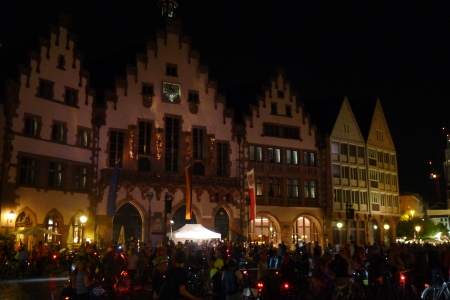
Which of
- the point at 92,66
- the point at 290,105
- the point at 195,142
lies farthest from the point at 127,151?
the point at 290,105

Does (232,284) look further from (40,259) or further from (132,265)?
(40,259)

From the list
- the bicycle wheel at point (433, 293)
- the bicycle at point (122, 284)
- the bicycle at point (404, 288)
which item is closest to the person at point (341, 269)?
the bicycle wheel at point (433, 293)

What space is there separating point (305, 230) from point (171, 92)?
19672 mm

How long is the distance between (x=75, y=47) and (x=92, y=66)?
40.8ft

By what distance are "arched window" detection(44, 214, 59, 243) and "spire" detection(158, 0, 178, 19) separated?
20978 millimetres

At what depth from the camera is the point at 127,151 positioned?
41.5 m

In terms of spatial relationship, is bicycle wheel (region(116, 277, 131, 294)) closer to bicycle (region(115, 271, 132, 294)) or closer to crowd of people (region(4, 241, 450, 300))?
bicycle (region(115, 271, 132, 294))

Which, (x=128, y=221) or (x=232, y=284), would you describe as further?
(x=128, y=221)

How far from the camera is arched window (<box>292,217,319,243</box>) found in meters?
51.9

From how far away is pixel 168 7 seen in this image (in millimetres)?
47812

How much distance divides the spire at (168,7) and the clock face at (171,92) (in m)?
7.18

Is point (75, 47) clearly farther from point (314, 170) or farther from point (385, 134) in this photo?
point (385, 134)

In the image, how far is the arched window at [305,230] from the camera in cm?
5194

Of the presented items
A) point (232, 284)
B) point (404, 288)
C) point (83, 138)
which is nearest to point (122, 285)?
point (232, 284)
